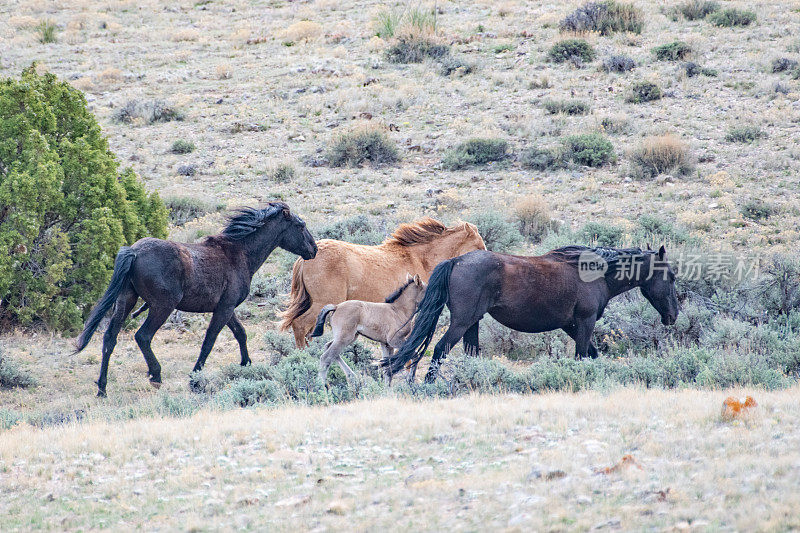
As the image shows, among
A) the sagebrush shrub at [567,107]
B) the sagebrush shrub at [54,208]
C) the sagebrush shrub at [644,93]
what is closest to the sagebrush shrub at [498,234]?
the sagebrush shrub at [54,208]

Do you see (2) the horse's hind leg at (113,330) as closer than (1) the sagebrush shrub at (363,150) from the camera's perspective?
Yes

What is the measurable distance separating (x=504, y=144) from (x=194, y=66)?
14.5m

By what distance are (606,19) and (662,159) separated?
1141 centimetres

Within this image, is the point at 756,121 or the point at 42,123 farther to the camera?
the point at 756,121

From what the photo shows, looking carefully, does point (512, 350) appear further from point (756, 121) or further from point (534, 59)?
point (534, 59)

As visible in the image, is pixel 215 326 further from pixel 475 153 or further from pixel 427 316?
pixel 475 153

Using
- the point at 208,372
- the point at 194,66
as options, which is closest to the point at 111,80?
the point at 194,66

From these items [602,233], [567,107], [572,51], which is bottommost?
[602,233]

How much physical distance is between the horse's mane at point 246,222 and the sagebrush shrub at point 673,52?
19.3m

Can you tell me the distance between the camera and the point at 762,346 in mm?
10125

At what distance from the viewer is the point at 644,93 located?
78.5ft

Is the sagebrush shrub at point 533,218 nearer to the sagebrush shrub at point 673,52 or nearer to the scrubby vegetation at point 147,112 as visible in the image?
the sagebrush shrub at point 673,52

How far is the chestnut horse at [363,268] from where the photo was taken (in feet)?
36.8

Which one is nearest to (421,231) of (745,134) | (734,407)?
(734,407)
